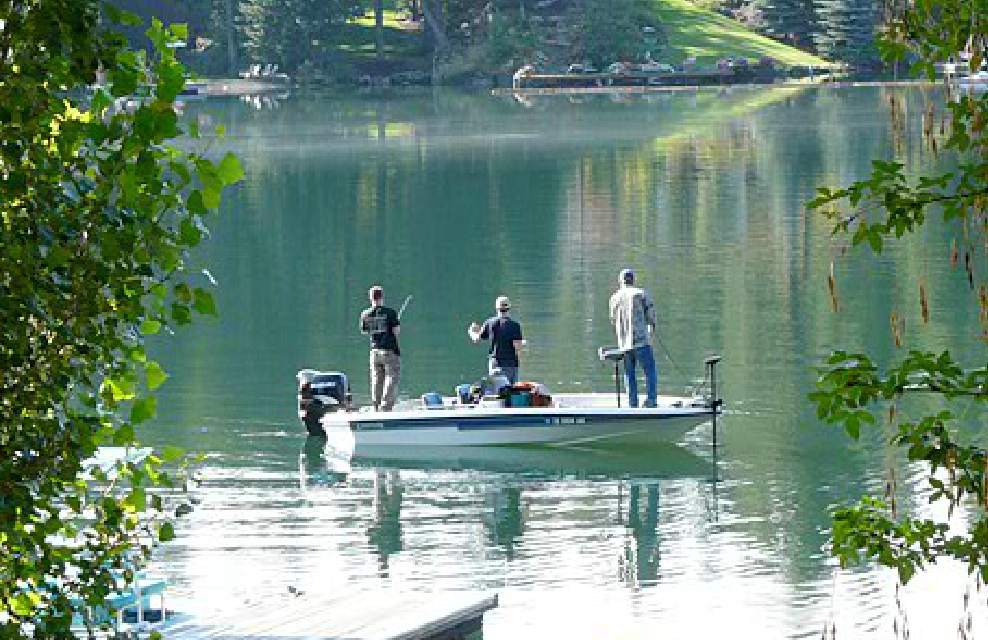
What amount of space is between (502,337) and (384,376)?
152 cm

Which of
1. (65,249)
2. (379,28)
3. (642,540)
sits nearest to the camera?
(65,249)

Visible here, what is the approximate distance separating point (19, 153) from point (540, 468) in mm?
Result: 17546

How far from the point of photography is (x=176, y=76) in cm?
681

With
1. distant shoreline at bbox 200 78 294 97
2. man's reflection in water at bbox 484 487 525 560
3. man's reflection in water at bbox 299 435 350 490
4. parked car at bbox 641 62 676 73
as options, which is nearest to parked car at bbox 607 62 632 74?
parked car at bbox 641 62 676 73

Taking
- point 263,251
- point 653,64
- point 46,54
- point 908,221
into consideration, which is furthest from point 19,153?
point 653,64

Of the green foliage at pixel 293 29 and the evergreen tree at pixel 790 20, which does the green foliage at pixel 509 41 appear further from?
the evergreen tree at pixel 790 20

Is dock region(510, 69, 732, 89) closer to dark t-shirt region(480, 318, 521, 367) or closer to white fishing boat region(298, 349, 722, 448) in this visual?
dark t-shirt region(480, 318, 521, 367)

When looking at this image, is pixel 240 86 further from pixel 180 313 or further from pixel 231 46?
pixel 180 313

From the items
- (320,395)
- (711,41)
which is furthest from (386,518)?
(711,41)

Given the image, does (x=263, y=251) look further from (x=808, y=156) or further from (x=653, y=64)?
(x=653, y=64)

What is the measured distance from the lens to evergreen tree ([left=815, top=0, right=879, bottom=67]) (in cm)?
12475

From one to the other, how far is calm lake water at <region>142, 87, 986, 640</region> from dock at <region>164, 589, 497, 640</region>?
1440 millimetres

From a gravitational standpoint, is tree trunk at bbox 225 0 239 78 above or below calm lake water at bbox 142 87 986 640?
above

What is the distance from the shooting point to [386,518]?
21547 mm
